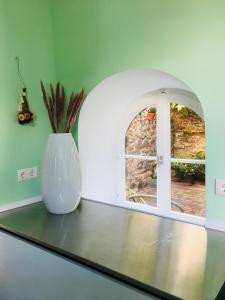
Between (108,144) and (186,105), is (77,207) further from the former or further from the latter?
(186,105)

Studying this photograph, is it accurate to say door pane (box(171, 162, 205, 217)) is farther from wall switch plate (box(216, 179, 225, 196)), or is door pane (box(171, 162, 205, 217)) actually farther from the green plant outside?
wall switch plate (box(216, 179, 225, 196))

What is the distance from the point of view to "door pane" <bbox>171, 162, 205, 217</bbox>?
199 centimetres

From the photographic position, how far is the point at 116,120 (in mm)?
2229

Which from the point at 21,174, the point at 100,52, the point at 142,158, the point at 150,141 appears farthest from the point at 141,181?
the point at 100,52

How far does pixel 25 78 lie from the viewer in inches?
75.9

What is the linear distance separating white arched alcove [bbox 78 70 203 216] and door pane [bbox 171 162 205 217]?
0.41 m

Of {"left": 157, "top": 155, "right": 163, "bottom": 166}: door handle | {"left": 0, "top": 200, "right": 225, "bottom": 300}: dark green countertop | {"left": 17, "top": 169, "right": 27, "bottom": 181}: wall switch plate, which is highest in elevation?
{"left": 157, "top": 155, "right": 163, "bottom": 166}: door handle

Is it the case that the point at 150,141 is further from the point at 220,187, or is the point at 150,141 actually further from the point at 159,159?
the point at 220,187

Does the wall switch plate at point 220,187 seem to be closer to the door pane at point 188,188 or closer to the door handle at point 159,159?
the door pane at point 188,188

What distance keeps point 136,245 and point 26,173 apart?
3.23 feet

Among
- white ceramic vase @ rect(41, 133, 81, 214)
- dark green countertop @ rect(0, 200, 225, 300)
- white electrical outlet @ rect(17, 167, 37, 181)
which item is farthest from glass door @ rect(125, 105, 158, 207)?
white electrical outlet @ rect(17, 167, 37, 181)

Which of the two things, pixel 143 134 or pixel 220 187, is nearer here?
pixel 220 187

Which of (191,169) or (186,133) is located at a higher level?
(186,133)

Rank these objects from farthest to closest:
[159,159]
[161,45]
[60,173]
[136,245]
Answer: [159,159], [60,173], [161,45], [136,245]
